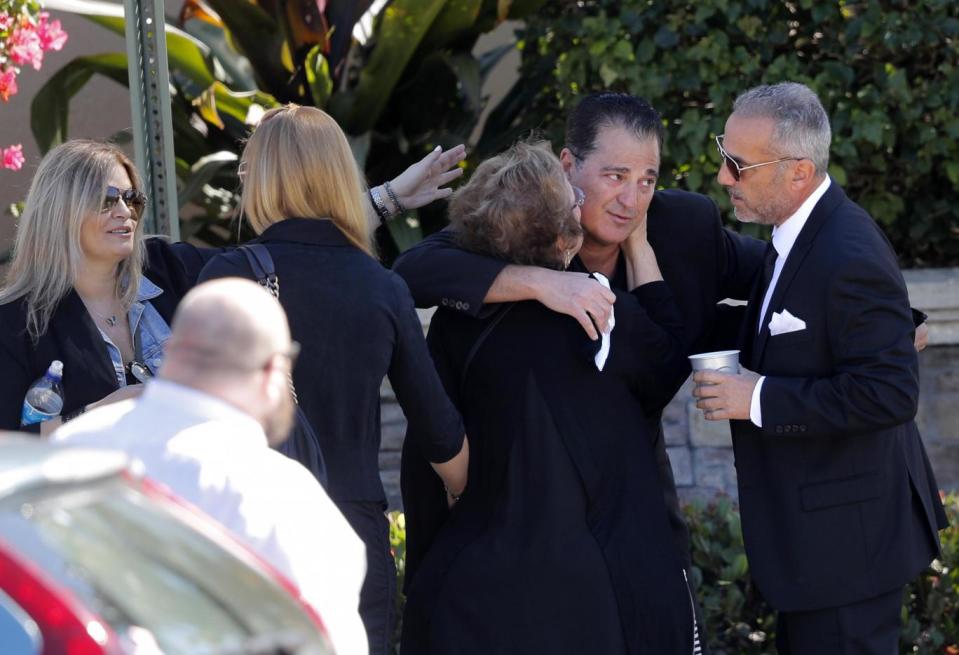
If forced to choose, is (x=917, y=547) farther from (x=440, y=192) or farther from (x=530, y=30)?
(x=530, y=30)

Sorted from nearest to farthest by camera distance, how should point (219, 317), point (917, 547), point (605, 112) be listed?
point (219, 317) → point (917, 547) → point (605, 112)

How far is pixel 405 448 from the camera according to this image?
12.6 ft

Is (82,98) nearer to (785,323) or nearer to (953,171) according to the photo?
(953,171)

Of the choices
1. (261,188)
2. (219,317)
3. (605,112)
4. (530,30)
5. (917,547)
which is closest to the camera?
(219,317)

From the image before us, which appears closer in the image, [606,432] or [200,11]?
[606,432]

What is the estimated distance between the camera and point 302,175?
11.1ft

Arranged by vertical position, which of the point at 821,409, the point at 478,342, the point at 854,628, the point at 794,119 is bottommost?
the point at 854,628

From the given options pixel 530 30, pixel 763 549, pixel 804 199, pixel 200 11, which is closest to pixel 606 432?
pixel 763 549

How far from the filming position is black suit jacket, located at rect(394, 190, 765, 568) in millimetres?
3682

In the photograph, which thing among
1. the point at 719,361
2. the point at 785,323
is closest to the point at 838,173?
the point at 785,323

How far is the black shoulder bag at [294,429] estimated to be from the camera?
10.4 feet

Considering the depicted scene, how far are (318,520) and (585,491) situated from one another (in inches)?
53.8

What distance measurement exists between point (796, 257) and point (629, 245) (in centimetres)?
51

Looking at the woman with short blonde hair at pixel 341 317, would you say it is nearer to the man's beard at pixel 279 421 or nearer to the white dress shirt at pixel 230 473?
the man's beard at pixel 279 421
